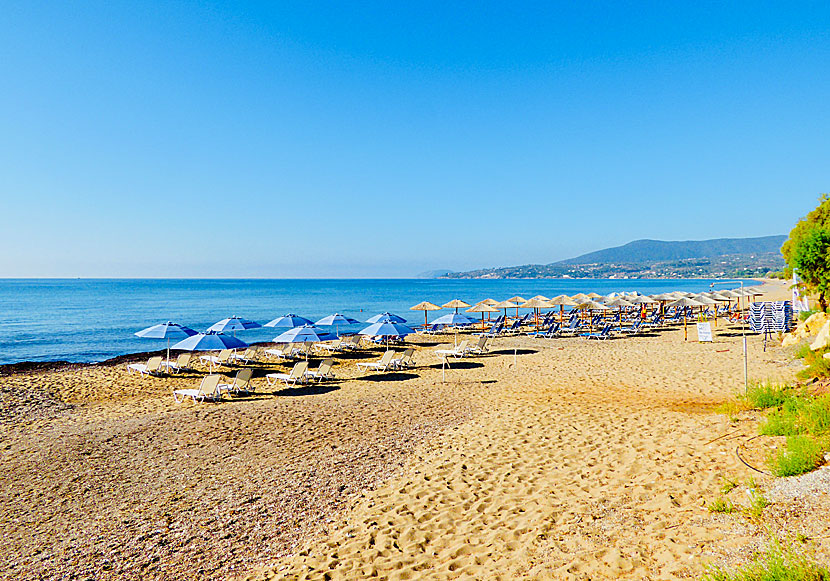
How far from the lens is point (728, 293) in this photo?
28.1 metres

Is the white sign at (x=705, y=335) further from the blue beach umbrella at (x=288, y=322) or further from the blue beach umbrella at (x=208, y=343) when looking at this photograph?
the blue beach umbrella at (x=208, y=343)

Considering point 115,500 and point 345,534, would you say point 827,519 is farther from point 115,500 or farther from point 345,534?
point 115,500

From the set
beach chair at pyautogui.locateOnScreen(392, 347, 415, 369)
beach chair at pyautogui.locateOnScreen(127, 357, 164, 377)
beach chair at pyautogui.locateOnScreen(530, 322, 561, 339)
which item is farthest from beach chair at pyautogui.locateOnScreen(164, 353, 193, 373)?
beach chair at pyautogui.locateOnScreen(530, 322, 561, 339)

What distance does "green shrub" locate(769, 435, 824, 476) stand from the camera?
4.86 m

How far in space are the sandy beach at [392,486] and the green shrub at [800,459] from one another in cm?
25

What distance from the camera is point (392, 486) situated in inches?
242

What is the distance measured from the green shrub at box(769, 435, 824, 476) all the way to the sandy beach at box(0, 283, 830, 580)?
0.82ft

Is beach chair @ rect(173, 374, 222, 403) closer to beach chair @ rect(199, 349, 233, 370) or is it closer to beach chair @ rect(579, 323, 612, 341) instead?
beach chair @ rect(199, 349, 233, 370)

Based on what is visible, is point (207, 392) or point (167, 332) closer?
point (207, 392)

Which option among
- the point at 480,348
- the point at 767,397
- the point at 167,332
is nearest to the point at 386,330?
the point at 480,348

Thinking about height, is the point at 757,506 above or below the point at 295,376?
above

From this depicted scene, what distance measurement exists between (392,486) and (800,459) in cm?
423

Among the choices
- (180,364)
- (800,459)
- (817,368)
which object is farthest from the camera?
(180,364)

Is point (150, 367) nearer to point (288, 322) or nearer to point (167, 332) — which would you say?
point (167, 332)
